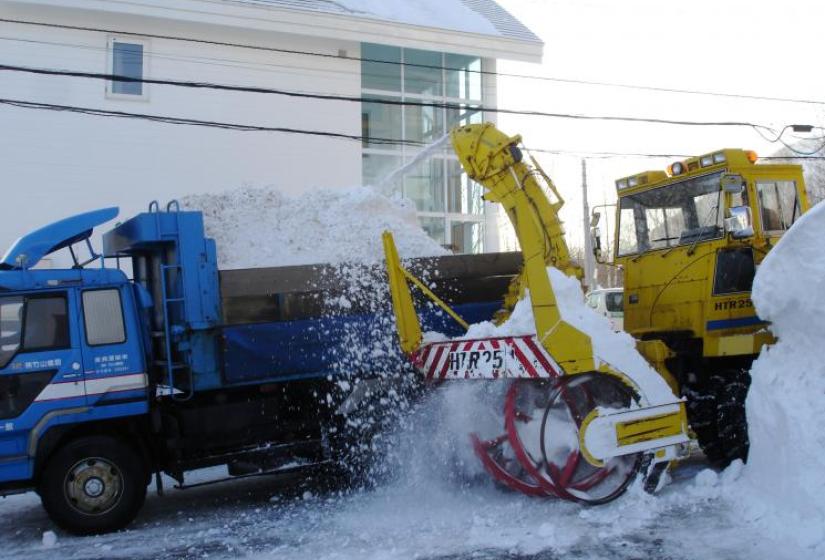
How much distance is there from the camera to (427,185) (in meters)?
18.3

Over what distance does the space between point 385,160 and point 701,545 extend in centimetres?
1403

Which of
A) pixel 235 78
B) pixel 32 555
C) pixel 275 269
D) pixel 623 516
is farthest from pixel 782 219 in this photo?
pixel 235 78

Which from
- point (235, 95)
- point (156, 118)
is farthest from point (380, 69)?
point (156, 118)

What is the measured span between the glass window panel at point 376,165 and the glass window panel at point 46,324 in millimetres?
11705

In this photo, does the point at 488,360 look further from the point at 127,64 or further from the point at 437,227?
the point at 127,64

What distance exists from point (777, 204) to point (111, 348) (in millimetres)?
6414

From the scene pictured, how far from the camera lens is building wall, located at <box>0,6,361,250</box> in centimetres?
1488

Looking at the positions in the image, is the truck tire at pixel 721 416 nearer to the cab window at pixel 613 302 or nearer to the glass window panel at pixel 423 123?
the cab window at pixel 613 302

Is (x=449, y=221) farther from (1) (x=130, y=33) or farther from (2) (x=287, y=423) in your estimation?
(2) (x=287, y=423)

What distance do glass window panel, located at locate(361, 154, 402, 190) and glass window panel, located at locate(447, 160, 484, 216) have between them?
4.35 ft

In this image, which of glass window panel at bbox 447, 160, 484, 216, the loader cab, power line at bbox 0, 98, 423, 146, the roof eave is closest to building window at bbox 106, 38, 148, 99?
power line at bbox 0, 98, 423, 146

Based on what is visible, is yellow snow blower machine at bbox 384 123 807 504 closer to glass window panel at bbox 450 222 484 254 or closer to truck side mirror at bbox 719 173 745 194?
truck side mirror at bbox 719 173 745 194

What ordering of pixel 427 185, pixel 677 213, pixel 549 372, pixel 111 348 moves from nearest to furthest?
1. pixel 549 372
2. pixel 111 348
3. pixel 677 213
4. pixel 427 185

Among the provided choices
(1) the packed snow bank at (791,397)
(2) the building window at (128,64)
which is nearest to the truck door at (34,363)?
(1) the packed snow bank at (791,397)
